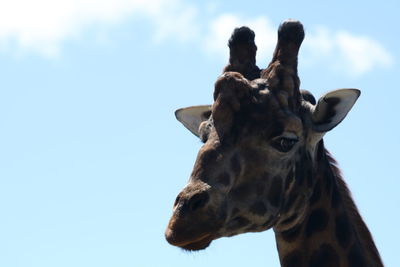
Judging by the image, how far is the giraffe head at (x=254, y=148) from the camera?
1135 centimetres

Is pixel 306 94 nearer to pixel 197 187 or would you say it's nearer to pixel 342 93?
pixel 342 93

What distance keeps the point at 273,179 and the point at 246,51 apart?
148 centimetres

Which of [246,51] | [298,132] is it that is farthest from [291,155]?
[246,51]

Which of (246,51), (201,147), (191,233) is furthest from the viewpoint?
(246,51)

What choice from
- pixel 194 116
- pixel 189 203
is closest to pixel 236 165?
pixel 189 203

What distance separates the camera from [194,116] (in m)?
13.5

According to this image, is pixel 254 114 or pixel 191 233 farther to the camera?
pixel 254 114

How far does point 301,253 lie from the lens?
12.4m

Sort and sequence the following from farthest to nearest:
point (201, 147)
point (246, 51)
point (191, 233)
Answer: point (246, 51) → point (201, 147) → point (191, 233)

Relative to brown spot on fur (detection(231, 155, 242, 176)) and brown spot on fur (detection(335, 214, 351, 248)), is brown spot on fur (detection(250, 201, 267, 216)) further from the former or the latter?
brown spot on fur (detection(335, 214, 351, 248))

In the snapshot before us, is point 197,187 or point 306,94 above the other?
point 306,94

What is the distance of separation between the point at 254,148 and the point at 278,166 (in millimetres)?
350

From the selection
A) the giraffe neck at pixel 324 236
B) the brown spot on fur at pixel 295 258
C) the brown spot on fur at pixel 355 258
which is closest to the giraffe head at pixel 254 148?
the giraffe neck at pixel 324 236

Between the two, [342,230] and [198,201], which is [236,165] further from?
[342,230]
